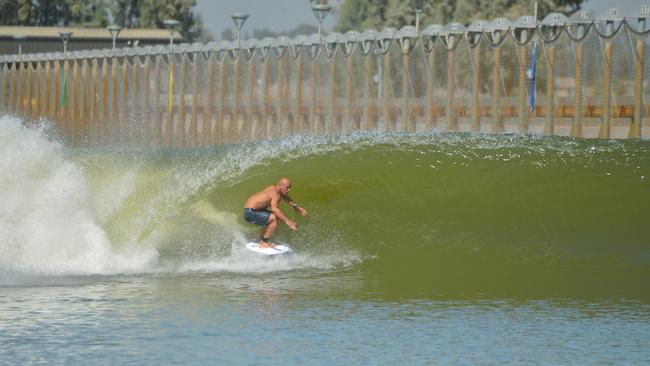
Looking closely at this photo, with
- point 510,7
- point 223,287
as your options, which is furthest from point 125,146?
point 510,7

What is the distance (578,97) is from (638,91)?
5.06ft

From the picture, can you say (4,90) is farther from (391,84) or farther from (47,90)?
(391,84)

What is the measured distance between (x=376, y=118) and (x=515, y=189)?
10.3 metres

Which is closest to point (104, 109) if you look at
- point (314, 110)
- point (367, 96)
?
point (314, 110)

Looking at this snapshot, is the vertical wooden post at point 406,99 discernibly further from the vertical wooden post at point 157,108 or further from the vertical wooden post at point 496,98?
the vertical wooden post at point 157,108

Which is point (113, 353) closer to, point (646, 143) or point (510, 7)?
point (646, 143)

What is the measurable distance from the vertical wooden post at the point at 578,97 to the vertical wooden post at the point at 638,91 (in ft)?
3.39

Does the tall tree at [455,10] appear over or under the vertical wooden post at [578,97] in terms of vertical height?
over

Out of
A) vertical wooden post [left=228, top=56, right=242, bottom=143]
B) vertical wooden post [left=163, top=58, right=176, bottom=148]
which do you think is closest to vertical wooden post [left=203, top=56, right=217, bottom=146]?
vertical wooden post [left=228, top=56, right=242, bottom=143]

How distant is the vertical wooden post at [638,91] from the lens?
2491 centimetres

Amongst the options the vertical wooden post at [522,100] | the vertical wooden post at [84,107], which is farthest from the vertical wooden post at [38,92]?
the vertical wooden post at [522,100]

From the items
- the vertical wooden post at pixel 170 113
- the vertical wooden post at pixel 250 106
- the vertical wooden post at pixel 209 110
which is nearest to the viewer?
the vertical wooden post at pixel 250 106

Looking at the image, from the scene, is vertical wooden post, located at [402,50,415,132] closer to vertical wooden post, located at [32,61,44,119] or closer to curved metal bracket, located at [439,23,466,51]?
curved metal bracket, located at [439,23,466,51]

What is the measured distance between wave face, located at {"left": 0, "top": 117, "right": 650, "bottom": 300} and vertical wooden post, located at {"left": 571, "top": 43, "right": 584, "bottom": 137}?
0.73 meters
